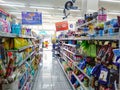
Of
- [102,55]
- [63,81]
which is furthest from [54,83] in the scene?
[102,55]

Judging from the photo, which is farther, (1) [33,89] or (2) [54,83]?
(2) [54,83]

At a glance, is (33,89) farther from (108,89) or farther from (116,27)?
(116,27)

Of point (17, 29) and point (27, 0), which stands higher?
point (27, 0)

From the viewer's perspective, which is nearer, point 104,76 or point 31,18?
point 104,76

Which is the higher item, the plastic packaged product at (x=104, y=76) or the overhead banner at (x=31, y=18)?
the overhead banner at (x=31, y=18)

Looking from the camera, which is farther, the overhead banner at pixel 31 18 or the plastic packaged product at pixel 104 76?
the overhead banner at pixel 31 18

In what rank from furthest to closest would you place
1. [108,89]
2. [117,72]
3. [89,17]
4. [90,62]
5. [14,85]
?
[89,17] → [90,62] → [14,85] → [108,89] → [117,72]

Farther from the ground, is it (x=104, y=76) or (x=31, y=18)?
(x=31, y=18)

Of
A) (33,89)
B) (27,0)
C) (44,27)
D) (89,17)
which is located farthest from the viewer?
(44,27)

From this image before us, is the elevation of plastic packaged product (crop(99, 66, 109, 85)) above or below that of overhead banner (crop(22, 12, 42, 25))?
below

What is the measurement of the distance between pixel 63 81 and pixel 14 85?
4243 millimetres

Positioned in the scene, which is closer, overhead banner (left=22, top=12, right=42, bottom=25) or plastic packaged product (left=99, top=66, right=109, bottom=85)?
plastic packaged product (left=99, top=66, right=109, bottom=85)

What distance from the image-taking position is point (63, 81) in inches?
261

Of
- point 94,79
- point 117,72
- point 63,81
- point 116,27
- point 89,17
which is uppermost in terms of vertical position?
point 89,17
